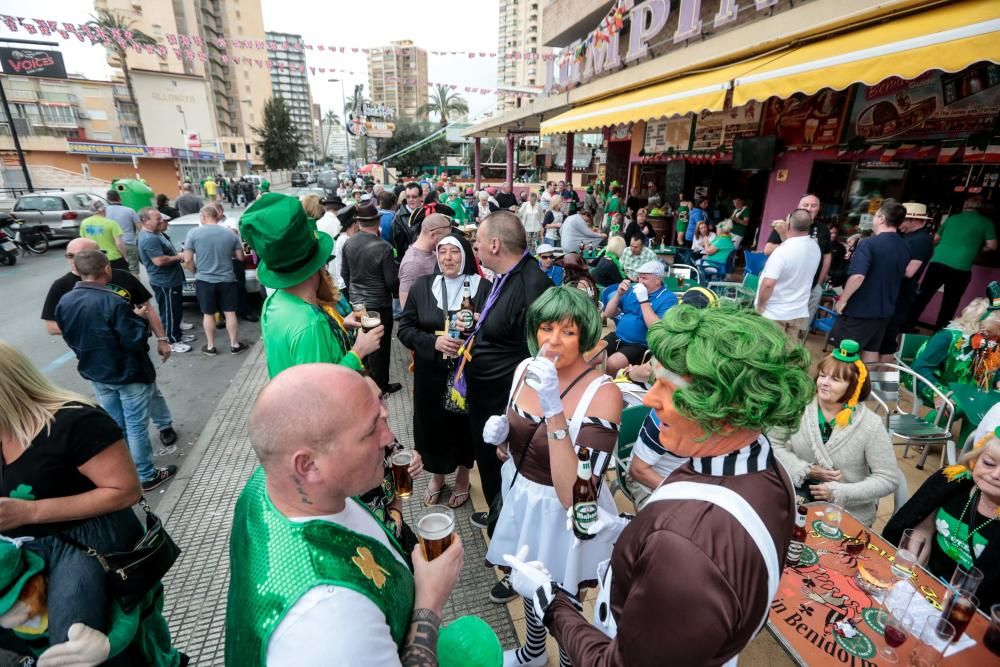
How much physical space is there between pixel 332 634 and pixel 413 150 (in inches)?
2223

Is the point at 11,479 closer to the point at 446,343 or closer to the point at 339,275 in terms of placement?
the point at 446,343

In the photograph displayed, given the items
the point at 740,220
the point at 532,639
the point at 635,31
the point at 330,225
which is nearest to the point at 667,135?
the point at 635,31

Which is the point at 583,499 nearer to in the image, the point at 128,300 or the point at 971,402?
the point at 971,402

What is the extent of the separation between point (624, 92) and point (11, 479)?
1139 centimetres

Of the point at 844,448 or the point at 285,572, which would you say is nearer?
the point at 285,572

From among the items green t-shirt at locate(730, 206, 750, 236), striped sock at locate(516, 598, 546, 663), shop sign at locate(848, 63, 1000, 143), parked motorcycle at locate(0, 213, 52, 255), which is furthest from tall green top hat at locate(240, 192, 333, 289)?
parked motorcycle at locate(0, 213, 52, 255)

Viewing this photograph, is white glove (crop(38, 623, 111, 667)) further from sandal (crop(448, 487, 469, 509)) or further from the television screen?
the television screen

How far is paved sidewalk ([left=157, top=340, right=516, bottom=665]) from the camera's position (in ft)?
9.08

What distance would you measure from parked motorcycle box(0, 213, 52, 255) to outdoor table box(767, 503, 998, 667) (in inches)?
732

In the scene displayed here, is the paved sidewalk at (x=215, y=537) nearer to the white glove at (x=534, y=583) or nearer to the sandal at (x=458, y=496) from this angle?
the sandal at (x=458, y=496)

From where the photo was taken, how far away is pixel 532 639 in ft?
7.94

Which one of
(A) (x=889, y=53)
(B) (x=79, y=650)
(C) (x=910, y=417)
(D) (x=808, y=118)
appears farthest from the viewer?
(D) (x=808, y=118)

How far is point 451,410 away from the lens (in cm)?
358

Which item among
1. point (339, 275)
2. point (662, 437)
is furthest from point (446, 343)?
point (339, 275)
